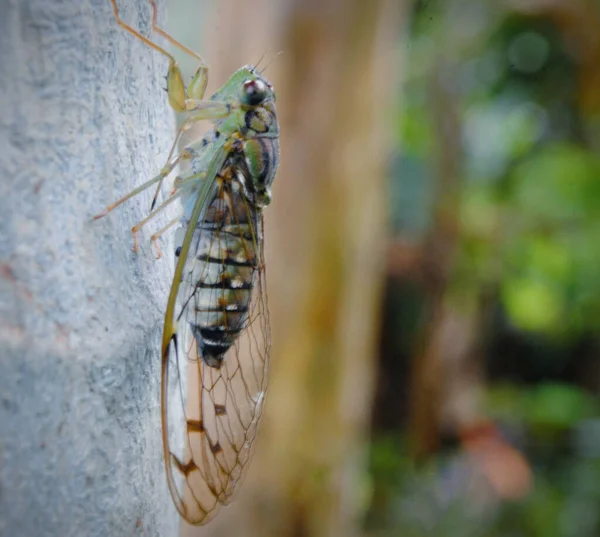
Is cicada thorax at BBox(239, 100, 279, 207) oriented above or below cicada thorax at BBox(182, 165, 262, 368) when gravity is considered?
above

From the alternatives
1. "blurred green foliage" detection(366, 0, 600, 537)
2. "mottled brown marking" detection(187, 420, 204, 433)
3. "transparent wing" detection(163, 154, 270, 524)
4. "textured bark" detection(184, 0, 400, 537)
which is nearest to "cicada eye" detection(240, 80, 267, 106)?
"transparent wing" detection(163, 154, 270, 524)

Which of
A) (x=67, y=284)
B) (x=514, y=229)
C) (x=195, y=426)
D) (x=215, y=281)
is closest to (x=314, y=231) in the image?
(x=215, y=281)

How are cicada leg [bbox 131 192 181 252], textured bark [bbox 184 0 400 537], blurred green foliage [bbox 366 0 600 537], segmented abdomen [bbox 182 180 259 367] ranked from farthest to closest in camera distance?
blurred green foliage [bbox 366 0 600 537]
textured bark [bbox 184 0 400 537]
segmented abdomen [bbox 182 180 259 367]
cicada leg [bbox 131 192 181 252]

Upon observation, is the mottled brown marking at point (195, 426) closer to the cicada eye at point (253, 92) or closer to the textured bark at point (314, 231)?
the cicada eye at point (253, 92)

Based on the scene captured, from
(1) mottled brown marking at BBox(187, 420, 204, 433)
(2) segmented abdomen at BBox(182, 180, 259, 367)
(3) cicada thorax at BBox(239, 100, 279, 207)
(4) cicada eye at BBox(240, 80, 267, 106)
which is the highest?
(4) cicada eye at BBox(240, 80, 267, 106)

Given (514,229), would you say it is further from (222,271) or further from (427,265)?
(222,271)

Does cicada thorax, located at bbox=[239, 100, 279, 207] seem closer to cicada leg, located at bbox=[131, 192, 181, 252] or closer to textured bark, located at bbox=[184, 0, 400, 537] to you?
cicada leg, located at bbox=[131, 192, 181, 252]
